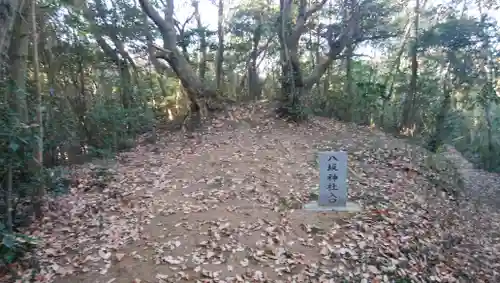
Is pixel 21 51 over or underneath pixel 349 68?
underneath

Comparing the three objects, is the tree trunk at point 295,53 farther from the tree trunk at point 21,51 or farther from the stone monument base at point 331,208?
the tree trunk at point 21,51

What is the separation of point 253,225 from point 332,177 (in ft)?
5.13

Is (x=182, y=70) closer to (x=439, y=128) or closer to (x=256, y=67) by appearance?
(x=256, y=67)

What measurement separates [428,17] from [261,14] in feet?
20.7

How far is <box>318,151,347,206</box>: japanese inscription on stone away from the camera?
600 cm

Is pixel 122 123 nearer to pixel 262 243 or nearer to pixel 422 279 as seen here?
pixel 262 243

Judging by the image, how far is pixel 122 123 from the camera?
9703 millimetres

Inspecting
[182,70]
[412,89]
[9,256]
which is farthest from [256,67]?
[9,256]

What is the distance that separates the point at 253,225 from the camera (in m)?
5.41

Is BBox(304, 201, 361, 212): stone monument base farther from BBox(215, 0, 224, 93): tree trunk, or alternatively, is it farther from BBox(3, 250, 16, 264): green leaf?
BBox(215, 0, 224, 93): tree trunk

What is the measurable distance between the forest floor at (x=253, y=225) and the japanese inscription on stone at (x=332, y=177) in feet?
1.03

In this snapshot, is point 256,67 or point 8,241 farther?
point 256,67

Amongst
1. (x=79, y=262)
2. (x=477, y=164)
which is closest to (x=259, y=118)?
(x=79, y=262)

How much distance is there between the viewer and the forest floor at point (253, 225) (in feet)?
14.8
